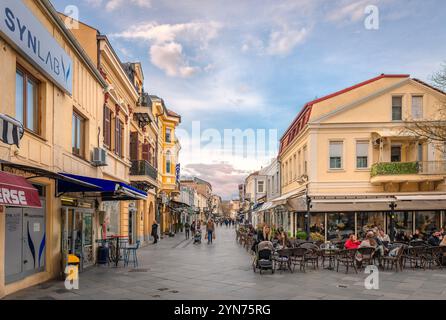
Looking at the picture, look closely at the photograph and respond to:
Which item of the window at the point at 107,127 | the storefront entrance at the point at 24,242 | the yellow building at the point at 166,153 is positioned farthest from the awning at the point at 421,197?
the yellow building at the point at 166,153

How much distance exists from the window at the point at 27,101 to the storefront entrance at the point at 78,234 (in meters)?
2.99

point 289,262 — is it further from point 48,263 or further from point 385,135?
point 385,135

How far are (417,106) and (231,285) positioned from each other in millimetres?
17977

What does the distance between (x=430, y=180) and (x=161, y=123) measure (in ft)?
73.2

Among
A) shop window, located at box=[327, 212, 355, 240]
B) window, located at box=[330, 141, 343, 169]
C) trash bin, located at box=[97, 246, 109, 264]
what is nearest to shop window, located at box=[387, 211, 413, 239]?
shop window, located at box=[327, 212, 355, 240]

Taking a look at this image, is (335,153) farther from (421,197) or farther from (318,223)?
(421,197)

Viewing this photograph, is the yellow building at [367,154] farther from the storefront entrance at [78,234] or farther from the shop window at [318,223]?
the storefront entrance at [78,234]

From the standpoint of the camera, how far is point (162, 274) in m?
13.6

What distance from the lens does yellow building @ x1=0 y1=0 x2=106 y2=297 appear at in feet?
31.2

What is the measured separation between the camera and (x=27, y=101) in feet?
35.9

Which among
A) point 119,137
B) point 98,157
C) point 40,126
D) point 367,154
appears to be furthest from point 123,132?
point 367,154

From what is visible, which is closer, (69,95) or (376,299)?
(376,299)

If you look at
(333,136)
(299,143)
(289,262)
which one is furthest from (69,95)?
(299,143)

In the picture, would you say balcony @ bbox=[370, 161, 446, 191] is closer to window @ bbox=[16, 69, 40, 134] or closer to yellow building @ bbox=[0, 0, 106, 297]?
yellow building @ bbox=[0, 0, 106, 297]
